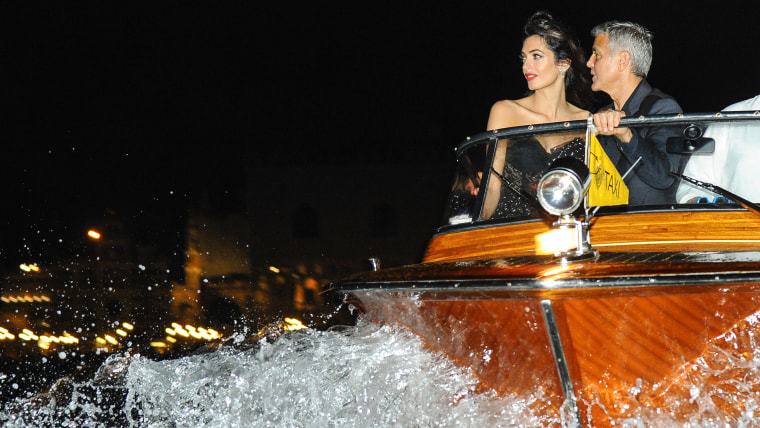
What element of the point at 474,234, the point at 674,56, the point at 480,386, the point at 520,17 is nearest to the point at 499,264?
the point at 480,386

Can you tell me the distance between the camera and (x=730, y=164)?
326cm

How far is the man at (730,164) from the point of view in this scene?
3205mm

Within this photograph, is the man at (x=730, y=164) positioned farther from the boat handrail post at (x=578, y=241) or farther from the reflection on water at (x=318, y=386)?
the reflection on water at (x=318, y=386)

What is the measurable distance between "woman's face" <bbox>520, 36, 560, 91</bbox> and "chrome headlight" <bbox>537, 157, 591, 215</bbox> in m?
2.16

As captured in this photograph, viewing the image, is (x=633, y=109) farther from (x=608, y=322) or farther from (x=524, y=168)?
(x=608, y=322)

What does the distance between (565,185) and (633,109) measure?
6.07ft

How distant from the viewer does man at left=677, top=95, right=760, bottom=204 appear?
3205 mm

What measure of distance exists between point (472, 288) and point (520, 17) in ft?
66.3

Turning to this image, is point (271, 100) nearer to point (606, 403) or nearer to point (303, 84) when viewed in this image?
point (303, 84)

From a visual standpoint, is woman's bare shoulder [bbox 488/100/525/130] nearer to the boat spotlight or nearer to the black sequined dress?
the black sequined dress

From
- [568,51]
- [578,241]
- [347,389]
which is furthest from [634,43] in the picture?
[347,389]

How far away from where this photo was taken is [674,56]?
14.5 meters

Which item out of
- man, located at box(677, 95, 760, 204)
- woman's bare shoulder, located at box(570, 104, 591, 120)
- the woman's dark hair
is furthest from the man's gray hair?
man, located at box(677, 95, 760, 204)

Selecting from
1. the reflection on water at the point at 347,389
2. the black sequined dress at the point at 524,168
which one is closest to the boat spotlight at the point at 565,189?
the reflection on water at the point at 347,389
